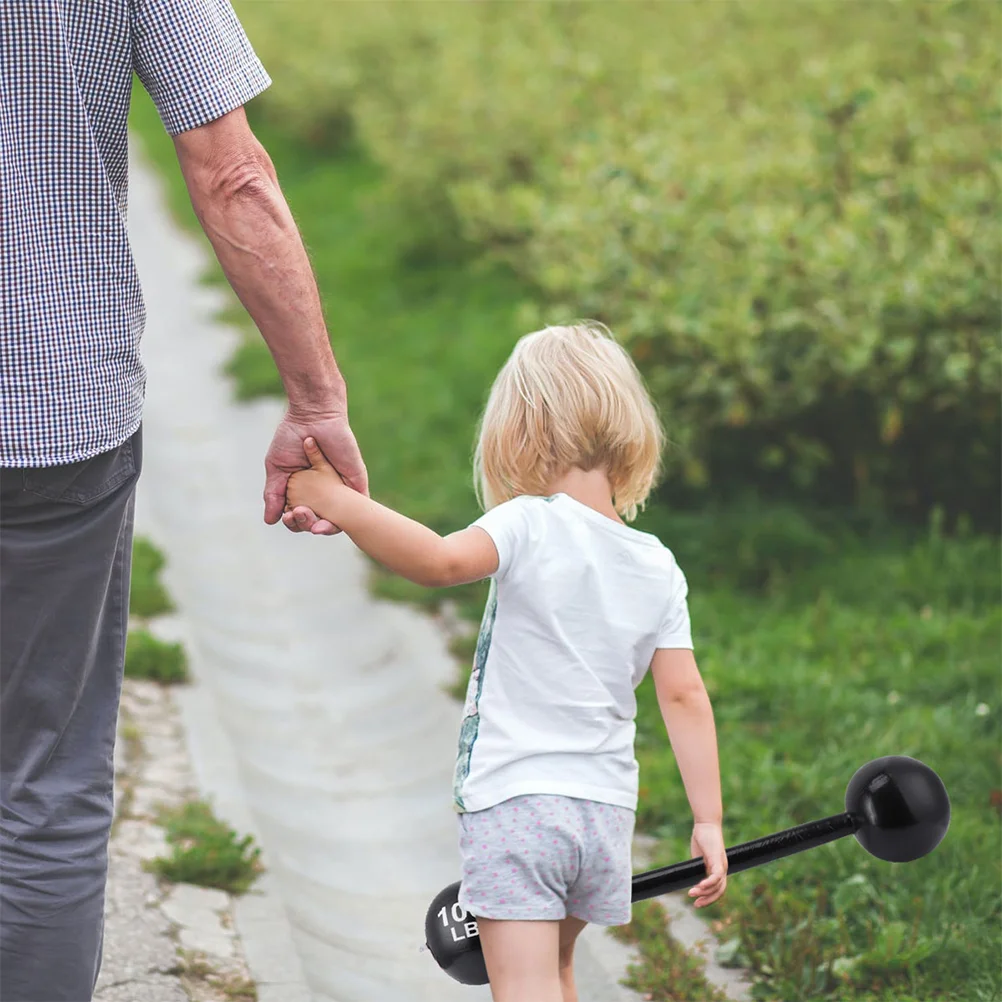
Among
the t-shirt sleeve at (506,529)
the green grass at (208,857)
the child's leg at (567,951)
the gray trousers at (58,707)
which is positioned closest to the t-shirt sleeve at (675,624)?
the t-shirt sleeve at (506,529)

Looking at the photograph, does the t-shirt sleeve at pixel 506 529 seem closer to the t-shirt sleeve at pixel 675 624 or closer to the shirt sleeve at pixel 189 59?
the t-shirt sleeve at pixel 675 624

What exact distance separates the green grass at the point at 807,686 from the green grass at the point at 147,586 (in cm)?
75

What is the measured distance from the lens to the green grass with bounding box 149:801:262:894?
3.05m

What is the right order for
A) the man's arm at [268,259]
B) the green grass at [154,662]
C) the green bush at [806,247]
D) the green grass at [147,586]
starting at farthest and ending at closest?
the green bush at [806,247], the green grass at [147,586], the green grass at [154,662], the man's arm at [268,259]

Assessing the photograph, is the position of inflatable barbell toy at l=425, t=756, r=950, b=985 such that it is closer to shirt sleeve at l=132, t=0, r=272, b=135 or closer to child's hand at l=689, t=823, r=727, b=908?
child's hand at l=689, t=823, r=727, b=908

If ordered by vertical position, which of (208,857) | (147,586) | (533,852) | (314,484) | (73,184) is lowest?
(208,857)

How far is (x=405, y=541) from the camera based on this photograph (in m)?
2.00

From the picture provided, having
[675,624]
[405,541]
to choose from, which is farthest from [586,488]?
[405,541]

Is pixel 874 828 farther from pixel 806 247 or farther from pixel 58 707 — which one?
pixel 806 247

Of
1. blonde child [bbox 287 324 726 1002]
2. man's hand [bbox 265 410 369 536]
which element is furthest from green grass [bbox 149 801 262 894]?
man's hand [bbox 265 410 369 536]

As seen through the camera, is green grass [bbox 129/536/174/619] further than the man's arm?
Yes

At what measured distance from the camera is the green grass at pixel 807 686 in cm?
286

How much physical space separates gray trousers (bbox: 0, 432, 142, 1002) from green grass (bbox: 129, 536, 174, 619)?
90.2 inches

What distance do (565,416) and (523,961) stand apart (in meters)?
0.83
